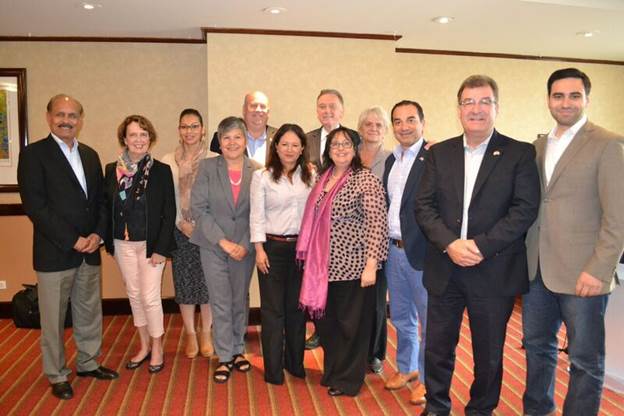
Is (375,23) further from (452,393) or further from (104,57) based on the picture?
(452,393)

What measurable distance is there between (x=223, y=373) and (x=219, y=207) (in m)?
1.08

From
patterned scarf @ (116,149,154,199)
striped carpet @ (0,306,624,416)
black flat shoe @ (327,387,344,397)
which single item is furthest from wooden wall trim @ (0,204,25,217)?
black flat shoe @ (327,387,344,397)

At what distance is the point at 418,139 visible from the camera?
282cm

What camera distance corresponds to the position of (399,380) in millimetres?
3035

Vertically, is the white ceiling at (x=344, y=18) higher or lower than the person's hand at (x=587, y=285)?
higher

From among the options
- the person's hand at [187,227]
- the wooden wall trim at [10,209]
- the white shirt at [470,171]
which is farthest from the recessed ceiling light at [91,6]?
the white shirt at [470,171]

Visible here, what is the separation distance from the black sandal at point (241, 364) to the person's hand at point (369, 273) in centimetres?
111

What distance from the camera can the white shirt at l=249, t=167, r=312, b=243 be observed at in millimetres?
2955

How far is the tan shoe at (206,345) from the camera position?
3.62 meters

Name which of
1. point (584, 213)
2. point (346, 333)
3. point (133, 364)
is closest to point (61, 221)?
point (133, 364)

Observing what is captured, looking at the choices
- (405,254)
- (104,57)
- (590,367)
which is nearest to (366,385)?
(405,254)

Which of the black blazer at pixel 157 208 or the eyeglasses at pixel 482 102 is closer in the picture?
the eyeglasses at pixel 482 102

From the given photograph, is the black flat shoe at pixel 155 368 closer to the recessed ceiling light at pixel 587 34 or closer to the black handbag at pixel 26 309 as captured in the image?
the black handbag at pixel 26 309

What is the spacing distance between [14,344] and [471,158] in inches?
148
